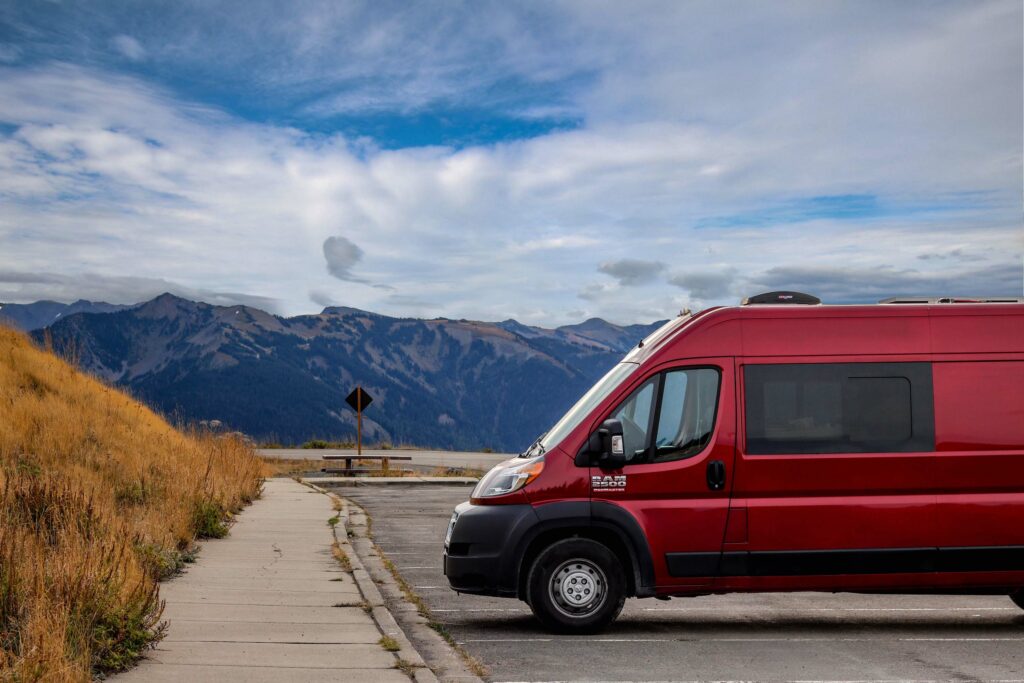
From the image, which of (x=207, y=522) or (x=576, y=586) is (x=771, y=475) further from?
(x=207, y=522)

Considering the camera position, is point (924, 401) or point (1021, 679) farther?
point (924, 401)

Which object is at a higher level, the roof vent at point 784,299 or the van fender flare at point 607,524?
the roof vent at point 784,299

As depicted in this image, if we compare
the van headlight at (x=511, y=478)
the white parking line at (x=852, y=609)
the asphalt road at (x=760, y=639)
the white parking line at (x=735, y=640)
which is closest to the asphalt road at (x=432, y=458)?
the asphalt road at (x=760, y=639)

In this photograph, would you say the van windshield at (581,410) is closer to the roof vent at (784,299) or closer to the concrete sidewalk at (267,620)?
the roof vent at (784,299)

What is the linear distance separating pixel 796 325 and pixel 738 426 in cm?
98

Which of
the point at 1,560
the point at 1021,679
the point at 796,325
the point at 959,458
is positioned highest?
the point at 796,325

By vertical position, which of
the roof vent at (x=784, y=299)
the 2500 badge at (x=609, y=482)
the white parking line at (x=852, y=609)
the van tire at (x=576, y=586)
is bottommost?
the white parking line at (x=852, y=609)

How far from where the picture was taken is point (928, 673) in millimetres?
7805

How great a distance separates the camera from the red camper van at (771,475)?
938 centimetres

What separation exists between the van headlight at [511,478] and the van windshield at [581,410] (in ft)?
0.46

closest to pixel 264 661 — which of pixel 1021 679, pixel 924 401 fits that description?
pixel 1021 679

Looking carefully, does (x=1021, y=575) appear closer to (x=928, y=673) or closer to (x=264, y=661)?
(x=928, y=673)

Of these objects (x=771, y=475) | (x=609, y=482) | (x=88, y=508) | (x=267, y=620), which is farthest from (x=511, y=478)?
(x=88, y=508)

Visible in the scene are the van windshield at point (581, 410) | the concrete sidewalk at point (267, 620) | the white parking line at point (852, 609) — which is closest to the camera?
the concrete sidewalk at point (267, 620)
